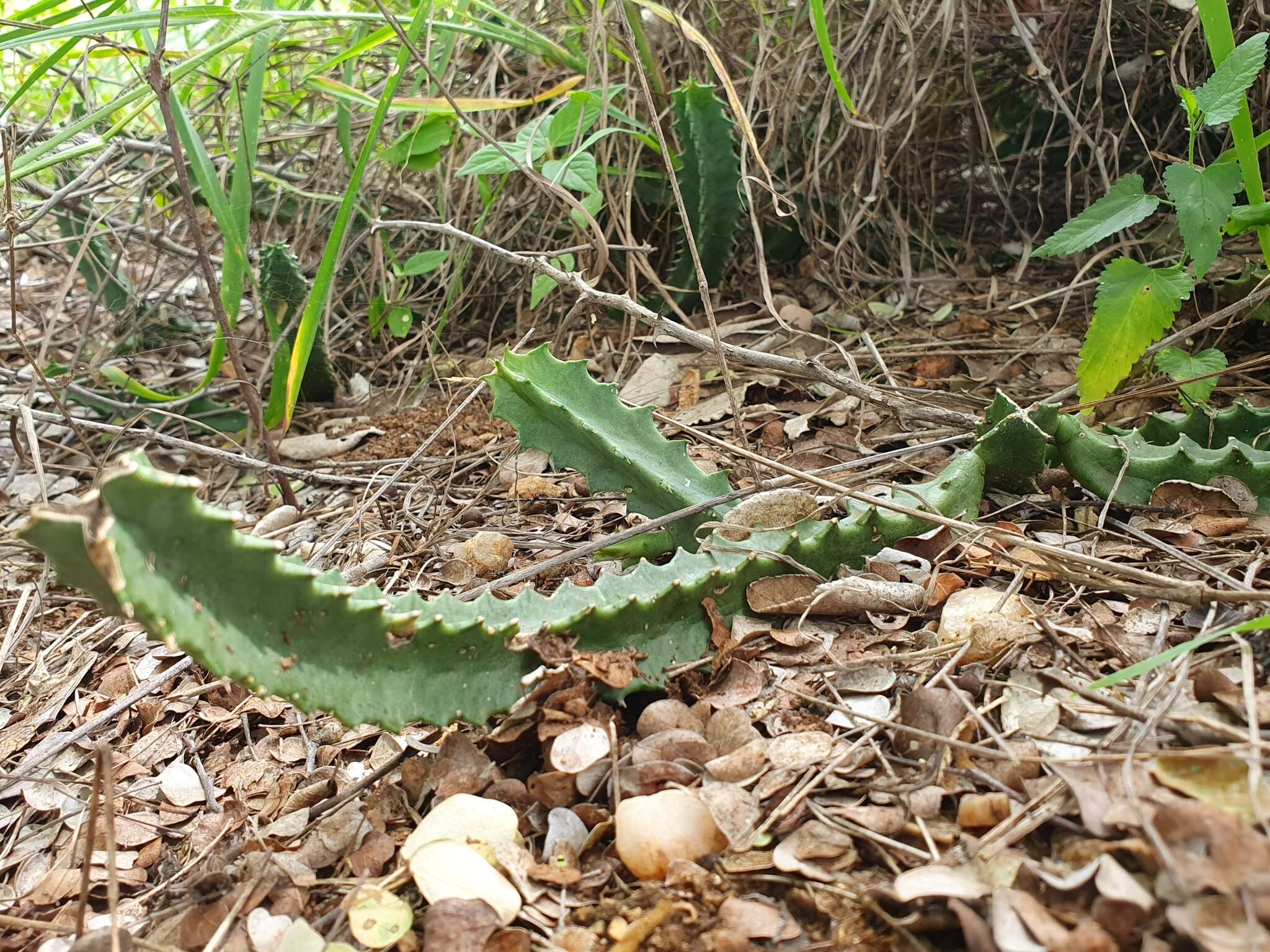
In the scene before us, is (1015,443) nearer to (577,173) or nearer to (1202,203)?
(1202,203)

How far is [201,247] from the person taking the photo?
5.49 feet

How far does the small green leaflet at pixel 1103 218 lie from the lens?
4.73 ft

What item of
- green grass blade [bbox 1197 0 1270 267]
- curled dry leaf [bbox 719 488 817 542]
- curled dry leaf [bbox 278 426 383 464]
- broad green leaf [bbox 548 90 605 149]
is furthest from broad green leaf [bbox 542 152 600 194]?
green grass blade [bbox 1197 0 1270 267]

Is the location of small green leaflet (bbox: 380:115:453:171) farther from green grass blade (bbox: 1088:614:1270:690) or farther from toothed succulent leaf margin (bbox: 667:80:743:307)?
green grass blade (bbox: 1088:614:1270:690)

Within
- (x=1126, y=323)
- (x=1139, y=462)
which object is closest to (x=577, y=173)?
(x=1126, y=323)

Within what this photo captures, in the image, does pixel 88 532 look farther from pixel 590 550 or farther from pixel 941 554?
pixel 941 554

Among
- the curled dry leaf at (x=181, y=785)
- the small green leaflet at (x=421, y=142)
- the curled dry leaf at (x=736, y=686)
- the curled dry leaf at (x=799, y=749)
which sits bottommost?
the curled dry leaf at (x=181, y=785)

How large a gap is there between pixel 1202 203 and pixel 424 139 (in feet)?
5.05

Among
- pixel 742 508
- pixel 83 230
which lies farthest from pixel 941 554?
pixel 83 230

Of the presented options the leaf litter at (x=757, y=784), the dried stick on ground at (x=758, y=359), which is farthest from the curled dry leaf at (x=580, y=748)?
the dried stick on ground at (x=758, y=359)

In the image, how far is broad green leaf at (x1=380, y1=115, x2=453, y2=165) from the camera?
2.10 m

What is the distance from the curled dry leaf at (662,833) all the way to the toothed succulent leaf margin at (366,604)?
184mm

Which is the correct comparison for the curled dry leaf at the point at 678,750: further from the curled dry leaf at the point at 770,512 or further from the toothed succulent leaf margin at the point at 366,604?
the curled dry leaf at the point at 770,512

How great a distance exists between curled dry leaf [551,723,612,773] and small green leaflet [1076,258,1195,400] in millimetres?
977
